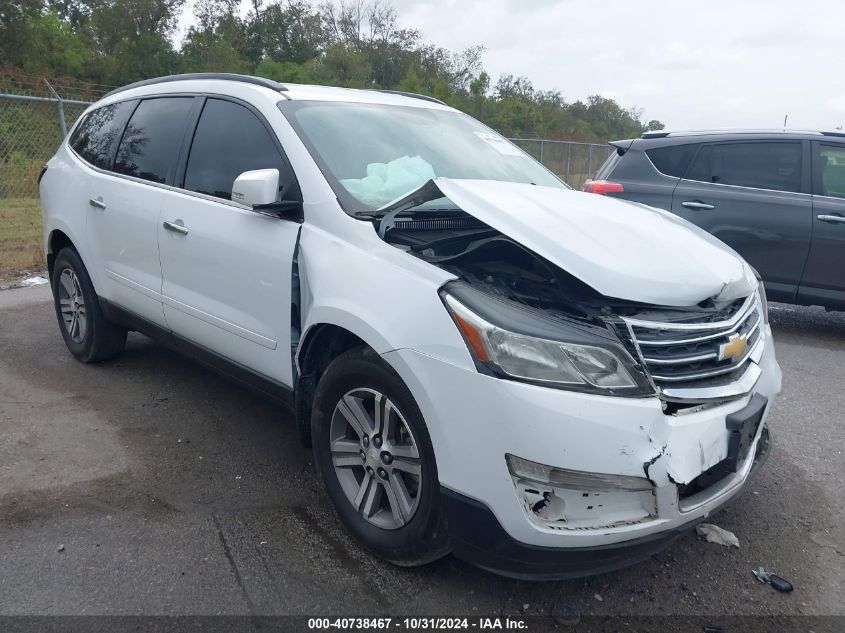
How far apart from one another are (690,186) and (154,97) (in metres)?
4.59

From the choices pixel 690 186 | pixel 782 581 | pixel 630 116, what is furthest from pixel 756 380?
pixel 630 116

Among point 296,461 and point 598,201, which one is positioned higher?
point 598,201

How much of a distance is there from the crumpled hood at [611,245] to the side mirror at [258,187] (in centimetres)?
55

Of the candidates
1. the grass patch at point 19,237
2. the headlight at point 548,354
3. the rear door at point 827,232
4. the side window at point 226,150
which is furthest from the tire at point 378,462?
the grass patch at point 19,237

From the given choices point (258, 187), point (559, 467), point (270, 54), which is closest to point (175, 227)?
point (258, 187)

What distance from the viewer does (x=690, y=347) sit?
2352 mm

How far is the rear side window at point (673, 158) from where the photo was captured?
641 centimetres

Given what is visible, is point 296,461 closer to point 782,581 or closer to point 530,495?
point 530,495

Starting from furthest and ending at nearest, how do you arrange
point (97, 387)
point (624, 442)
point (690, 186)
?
point (690, 186), point (97, 387), point (624, 442)

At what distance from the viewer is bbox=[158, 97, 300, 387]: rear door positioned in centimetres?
306

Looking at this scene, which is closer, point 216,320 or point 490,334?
point 490,334

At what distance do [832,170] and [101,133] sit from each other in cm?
581

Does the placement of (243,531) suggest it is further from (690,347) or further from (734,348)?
(734,348)

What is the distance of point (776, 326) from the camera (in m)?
6.48
